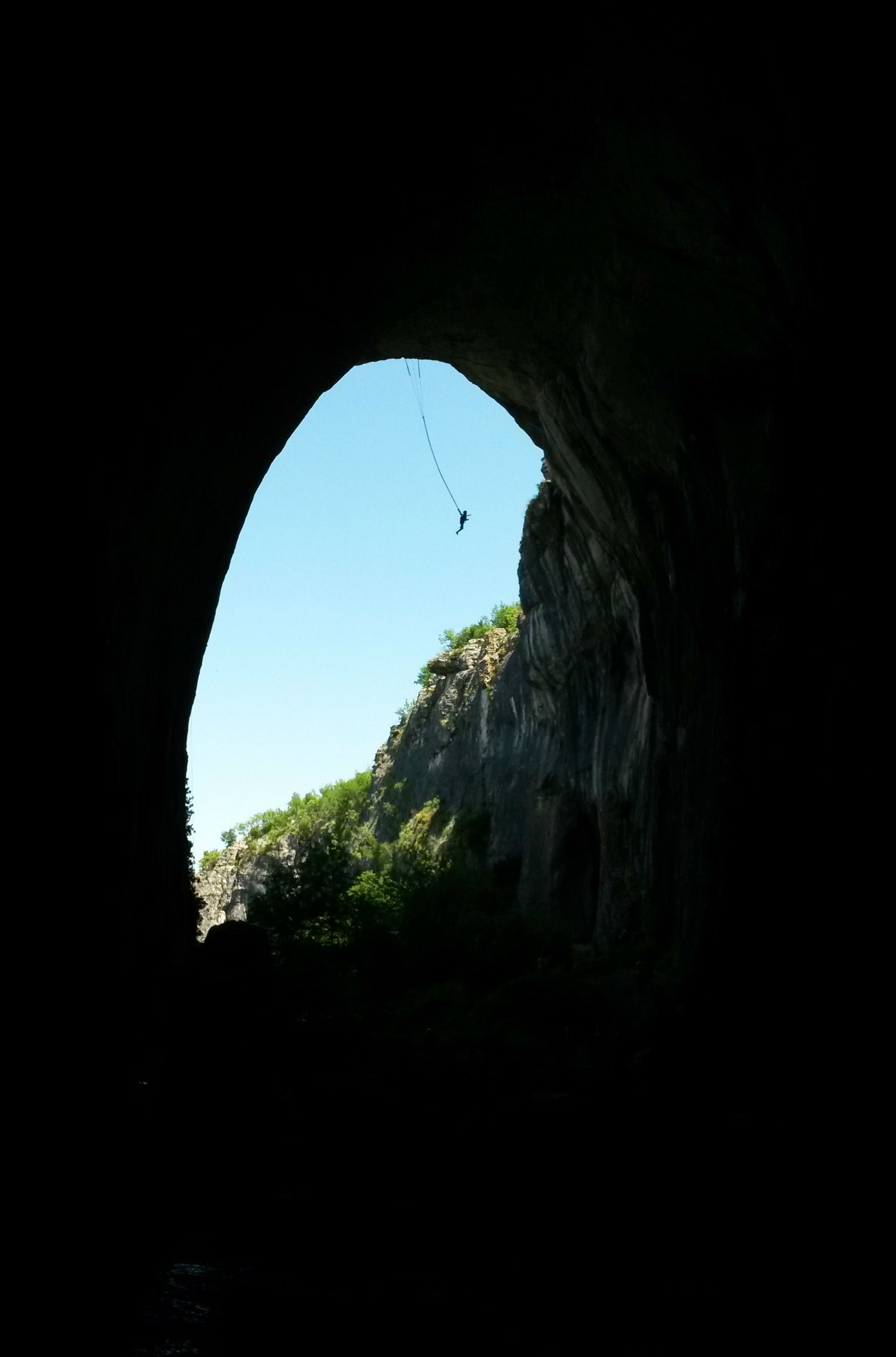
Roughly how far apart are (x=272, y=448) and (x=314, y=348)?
1.57 metres

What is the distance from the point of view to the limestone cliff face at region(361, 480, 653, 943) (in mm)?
19125

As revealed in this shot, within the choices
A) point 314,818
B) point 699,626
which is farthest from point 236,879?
point 699,626

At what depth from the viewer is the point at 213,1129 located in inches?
294

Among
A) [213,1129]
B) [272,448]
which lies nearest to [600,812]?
[272,448]

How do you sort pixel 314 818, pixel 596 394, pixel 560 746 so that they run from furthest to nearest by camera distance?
pixel 314 818
pixel 560 746
pixel 596 394

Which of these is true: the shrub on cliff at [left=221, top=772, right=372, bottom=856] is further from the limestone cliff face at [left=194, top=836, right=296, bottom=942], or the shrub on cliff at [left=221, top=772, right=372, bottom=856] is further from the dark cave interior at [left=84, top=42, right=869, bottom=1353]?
the dark cave interior at [left=84, top=42, right=869, bottom=1353]

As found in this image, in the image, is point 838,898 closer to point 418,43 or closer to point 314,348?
point 418,43

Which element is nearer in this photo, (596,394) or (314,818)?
(596,394)

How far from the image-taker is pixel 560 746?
2544 cm

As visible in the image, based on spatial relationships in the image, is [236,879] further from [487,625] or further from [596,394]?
[596,394]

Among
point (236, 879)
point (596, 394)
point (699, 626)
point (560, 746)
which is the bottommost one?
point (699, 626)

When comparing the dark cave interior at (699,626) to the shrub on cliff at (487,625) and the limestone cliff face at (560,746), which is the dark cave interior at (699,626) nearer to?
the limestone cliff face at (560,746)

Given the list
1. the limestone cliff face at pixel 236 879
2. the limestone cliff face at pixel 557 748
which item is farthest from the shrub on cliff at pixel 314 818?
the limestone cliff face at pixel 557 748

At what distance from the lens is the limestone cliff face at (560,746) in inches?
753
